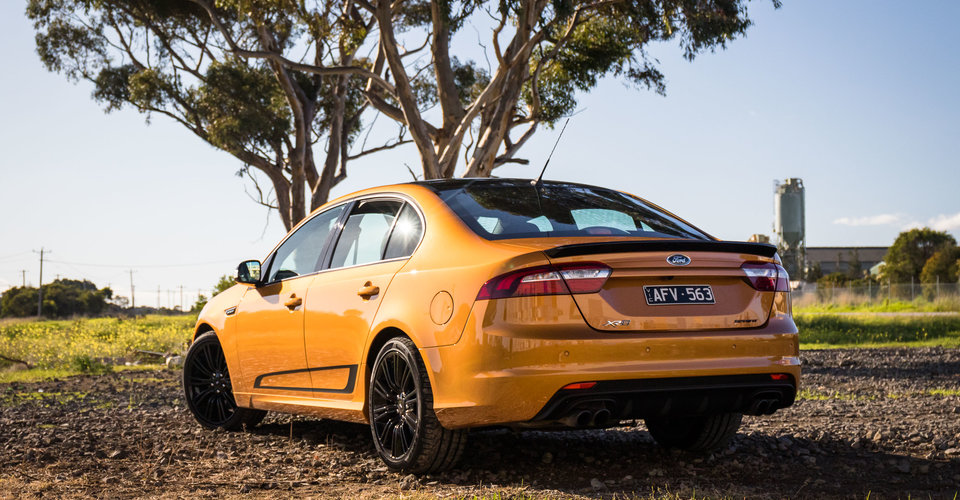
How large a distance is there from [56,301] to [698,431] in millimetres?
68344

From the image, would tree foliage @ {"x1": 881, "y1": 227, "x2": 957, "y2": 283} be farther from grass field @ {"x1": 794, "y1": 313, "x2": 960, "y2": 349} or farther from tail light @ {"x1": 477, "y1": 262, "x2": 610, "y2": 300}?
tail light @ {"x1": 477, "y1": 262, "x2": 610, "y2": 300}

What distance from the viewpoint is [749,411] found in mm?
4781

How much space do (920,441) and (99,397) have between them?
8.30 meters

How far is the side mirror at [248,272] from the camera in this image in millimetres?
6770

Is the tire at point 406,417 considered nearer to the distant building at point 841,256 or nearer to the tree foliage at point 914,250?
the tree foliage at point 914,250

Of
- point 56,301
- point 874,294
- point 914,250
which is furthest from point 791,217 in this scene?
point 56,301

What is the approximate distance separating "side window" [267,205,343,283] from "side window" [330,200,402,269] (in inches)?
8.8

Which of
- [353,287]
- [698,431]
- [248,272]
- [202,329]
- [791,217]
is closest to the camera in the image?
[353,287]

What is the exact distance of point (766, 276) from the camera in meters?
4.77

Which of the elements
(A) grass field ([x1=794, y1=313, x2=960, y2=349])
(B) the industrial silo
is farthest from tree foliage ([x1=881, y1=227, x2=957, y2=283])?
(A) grass field ([x1=794, y1=313, x2=960, y2=349])

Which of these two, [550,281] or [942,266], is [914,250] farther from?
[550,281]

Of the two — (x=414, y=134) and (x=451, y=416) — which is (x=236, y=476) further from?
(x=414, y=134)

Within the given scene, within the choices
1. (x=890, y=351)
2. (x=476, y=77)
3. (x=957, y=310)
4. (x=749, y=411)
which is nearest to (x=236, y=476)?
(x=749, y=411)

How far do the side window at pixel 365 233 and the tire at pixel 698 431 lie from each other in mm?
1889
